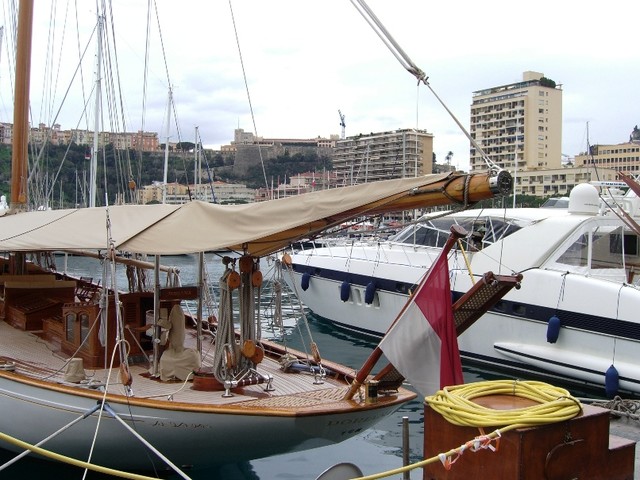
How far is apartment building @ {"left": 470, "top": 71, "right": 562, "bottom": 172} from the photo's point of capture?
319 ft

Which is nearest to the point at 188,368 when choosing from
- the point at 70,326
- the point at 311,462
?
the point at 70,326

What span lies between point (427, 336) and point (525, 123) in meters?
96.6

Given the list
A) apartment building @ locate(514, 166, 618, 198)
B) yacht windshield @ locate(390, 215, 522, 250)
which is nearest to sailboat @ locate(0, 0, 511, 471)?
yacht windshield @ locate(390, 215, 522, 250)

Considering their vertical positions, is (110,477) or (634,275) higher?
(634,275)

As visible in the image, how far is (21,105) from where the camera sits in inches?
540

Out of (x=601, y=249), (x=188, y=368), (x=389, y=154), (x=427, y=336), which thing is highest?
(x=389, y=154)

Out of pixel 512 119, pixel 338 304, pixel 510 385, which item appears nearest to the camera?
pixel 510 385

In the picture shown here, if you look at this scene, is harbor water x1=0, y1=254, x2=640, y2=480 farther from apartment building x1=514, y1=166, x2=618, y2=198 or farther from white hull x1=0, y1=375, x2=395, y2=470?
apartment building x1=514, y1=166, x2=618, y2=198

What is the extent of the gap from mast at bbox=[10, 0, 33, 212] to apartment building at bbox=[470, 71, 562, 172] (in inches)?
3339

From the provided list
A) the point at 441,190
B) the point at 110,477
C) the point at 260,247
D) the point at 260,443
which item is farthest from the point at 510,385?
the point at 110,477

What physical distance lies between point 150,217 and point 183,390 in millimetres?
2084

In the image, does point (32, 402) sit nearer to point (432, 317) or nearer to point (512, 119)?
point (432, 317)

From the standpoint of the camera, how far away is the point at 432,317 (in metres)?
6.18

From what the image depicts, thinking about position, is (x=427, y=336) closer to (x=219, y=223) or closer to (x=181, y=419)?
(x=181, y=419)
